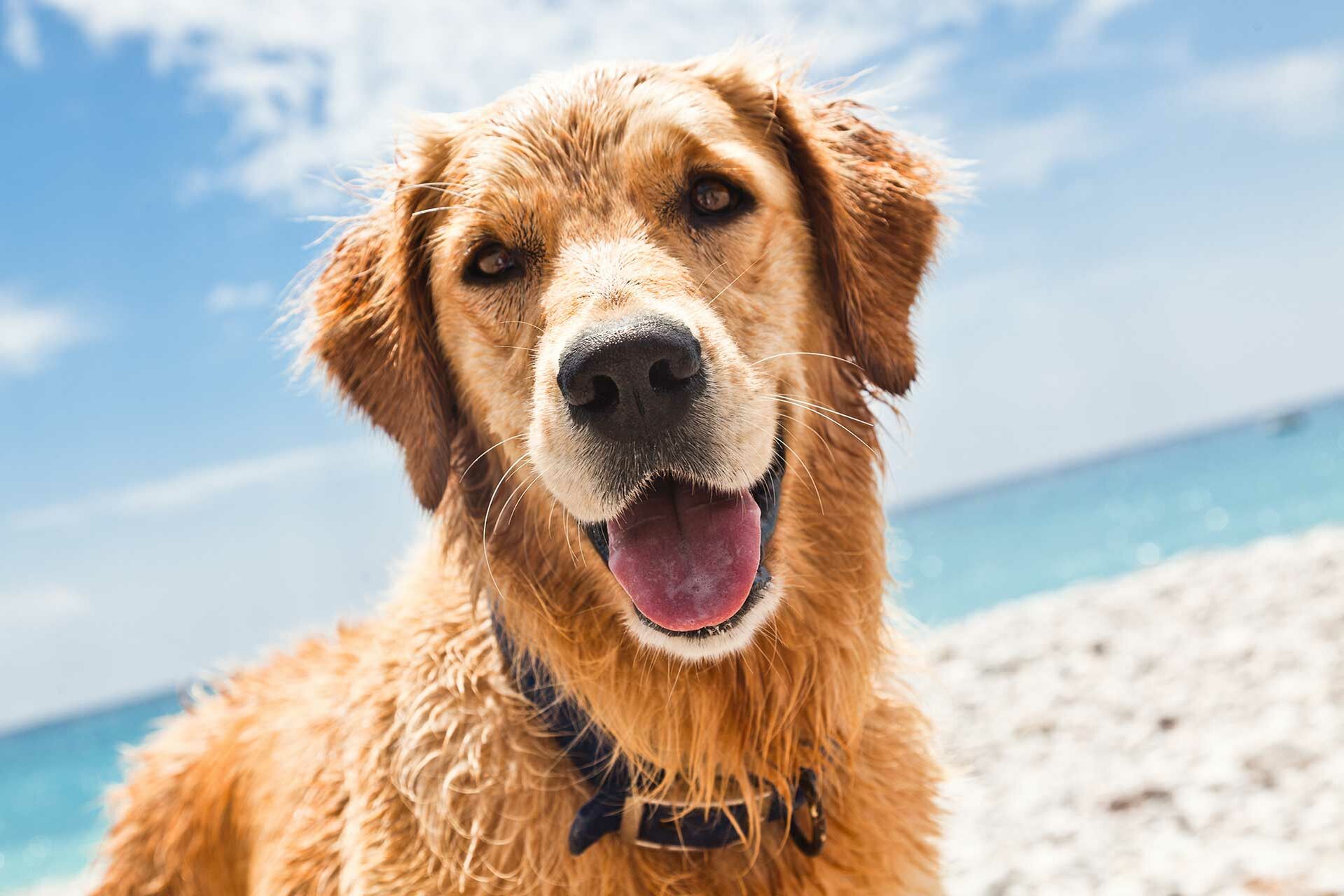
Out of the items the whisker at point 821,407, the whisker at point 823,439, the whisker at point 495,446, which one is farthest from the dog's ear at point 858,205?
the whisker at point 495,446

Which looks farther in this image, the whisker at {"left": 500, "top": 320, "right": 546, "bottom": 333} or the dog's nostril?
the whisker at {"left": 500, "top": 320, "right": 546, "bottom": 333}

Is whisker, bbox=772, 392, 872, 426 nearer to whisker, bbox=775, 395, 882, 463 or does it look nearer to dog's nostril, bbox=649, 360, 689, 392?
whisker, bbox=775, 395, 882, 463

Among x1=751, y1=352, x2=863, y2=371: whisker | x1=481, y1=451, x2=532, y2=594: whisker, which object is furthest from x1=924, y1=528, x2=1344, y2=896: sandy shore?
x1=481, y1=451, x2=532, y2=594: whisker

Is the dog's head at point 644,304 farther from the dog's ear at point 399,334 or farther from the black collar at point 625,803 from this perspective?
the black collar at point 625,803

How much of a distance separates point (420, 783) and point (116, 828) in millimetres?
1623

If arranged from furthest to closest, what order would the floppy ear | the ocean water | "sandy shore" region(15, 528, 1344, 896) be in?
the ocean water → "sandy shore" region(15, 528, 1344, 896) → the floppy ear

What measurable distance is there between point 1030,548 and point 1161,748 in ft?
128

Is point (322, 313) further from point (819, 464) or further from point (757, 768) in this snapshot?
point (757, 768)

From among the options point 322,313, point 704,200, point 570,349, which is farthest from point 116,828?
point 704,200

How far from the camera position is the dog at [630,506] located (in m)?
2.46

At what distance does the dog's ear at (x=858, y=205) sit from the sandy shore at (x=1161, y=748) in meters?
1.08

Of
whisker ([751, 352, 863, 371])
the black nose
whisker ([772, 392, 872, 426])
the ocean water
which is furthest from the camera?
the ocean water

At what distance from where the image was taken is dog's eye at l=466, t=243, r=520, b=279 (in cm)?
284

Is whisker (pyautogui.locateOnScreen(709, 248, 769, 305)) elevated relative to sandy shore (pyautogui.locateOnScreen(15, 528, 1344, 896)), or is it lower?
elevated
